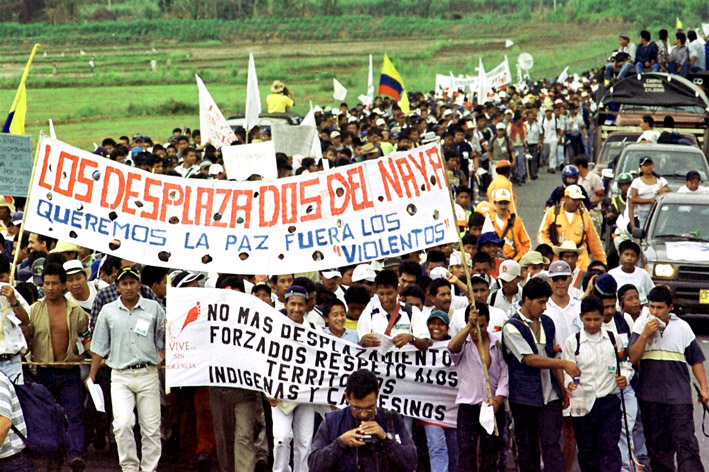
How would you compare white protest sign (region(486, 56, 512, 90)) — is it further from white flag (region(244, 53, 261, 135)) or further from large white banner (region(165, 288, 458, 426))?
large white banner (region(165, 288, 458, 426))

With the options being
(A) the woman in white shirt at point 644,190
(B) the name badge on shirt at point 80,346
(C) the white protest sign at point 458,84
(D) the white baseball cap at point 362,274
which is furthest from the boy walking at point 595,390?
(C) the white protest sign at point 458,84

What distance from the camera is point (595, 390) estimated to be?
9180 mm

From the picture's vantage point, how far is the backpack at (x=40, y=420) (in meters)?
7.94

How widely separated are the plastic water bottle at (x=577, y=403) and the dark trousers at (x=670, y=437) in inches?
27.6

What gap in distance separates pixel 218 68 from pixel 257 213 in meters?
50.3

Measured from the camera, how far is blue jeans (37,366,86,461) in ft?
32.2

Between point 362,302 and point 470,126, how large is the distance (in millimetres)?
16315

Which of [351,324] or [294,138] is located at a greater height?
[294,138]

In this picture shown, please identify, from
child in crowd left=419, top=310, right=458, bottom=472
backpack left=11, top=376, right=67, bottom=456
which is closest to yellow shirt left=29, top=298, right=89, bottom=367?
backpack left=11, top=376, right=67, bottom=456

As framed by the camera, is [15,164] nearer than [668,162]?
Yes

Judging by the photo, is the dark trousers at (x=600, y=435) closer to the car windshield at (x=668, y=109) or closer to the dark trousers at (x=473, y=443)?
the dark trousers at (x=473, y=443)

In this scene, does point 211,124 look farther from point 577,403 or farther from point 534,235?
point 577,403

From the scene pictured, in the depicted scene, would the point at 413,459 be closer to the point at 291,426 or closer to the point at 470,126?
the point at 291,426

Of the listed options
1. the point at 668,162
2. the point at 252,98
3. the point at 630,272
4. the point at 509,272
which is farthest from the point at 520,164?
the point at 509,272
